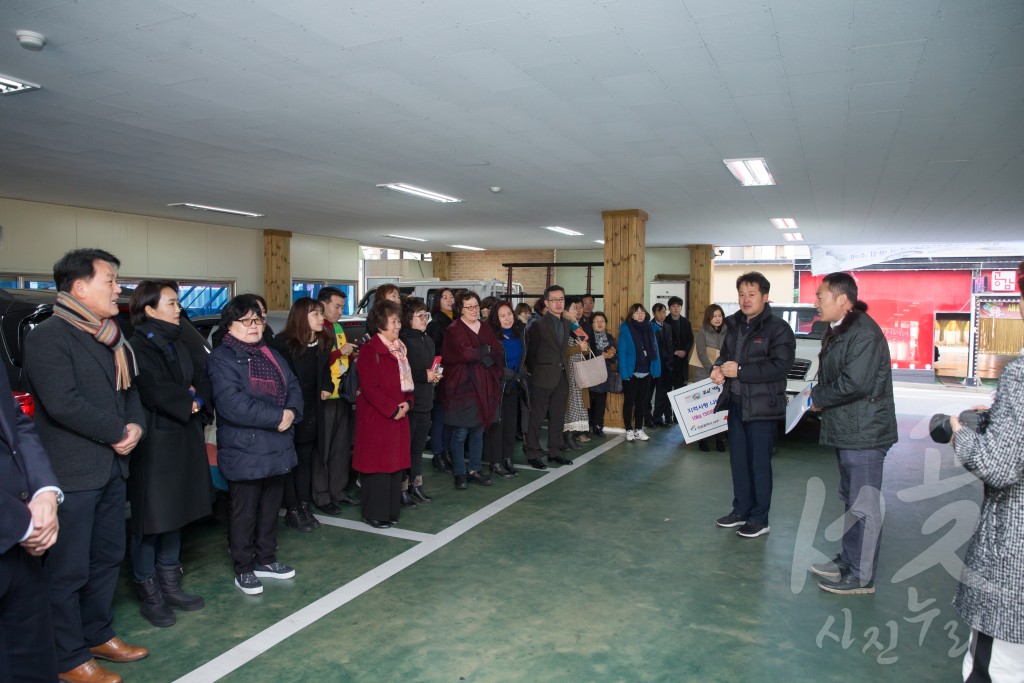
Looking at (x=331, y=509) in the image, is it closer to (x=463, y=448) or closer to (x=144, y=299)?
(x=463, y=448)

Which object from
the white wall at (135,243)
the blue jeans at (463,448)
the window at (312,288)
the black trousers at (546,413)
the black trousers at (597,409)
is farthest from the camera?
the window at (312,288)

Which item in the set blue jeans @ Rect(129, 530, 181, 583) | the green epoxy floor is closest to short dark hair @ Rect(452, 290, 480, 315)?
the green epoxy floor

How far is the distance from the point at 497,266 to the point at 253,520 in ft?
52.9

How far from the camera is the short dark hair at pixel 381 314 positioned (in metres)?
4.64

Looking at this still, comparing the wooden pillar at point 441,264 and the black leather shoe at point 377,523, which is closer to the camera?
the black leather shoe at point 377,523

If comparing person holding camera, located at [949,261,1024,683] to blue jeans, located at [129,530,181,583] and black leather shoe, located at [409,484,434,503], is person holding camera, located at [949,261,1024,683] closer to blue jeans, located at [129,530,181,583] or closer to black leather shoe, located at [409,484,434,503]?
blue jeans, located at [129,530,181,583]

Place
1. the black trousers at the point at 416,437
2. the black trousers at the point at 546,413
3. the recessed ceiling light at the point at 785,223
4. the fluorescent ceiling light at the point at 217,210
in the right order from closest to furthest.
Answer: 1. the black trousers at the point at 416,437
2. the black trousers at the point at 546,413
3. the fluorescent ceiling light at the point at 217,210
4. the recessed ceiling light at the point at 785,223

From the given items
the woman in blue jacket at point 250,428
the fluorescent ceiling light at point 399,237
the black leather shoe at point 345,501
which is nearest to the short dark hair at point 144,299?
the woman in blue jacket at point 250,428

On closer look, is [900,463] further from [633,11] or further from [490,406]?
[633,11]

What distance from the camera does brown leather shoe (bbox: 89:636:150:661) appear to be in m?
2.88

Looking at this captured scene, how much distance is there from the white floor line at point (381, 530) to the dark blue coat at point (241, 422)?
47.0 inches

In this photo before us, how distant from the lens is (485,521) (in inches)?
191

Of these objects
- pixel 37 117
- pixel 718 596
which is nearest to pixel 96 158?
pixel 37 117

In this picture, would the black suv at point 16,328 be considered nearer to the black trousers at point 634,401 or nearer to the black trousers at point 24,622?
the black trousers at point 24,622
